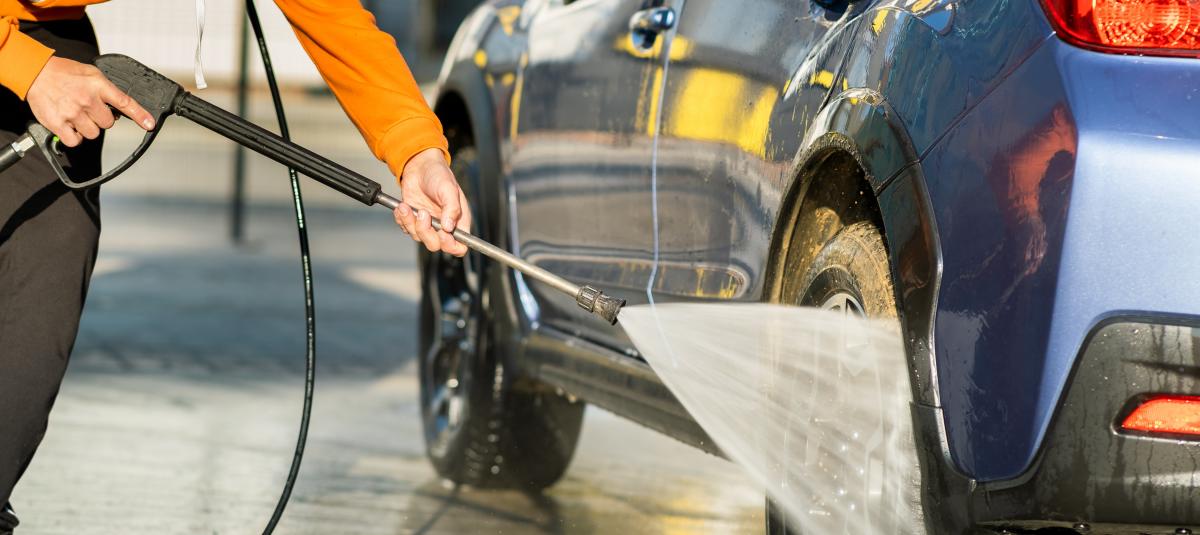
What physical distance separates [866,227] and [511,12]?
8.49 feet

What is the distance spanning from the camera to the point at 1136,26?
8.30 ft

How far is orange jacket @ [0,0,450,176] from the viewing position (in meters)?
3.34

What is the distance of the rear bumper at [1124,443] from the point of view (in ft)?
7.99

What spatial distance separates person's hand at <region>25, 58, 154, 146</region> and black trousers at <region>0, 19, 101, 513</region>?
0.27 metres

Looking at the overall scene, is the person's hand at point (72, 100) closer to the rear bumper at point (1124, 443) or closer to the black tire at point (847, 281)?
the black tire at point (847, 281)

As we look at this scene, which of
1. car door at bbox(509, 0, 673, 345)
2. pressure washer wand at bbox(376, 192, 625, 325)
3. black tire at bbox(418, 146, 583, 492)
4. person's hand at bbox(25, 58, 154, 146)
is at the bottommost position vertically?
black tire at bbox(418, 146, 583, 492)

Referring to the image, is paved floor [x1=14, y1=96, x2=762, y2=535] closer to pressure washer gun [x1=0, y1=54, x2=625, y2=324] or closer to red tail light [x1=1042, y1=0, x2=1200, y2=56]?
pressure washer gun [x1=0, y1=54, x2=625, y2=324]

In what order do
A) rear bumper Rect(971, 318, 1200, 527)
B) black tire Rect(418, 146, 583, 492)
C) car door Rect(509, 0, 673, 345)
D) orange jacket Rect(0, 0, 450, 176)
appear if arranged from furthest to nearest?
black tire Rect(418, 146, 583, 492) < car door Rect(509, 0, 673, 345) < orange jacket Rect(0, 0, 450, 176) < rear bumper Rect(971, 318, 1200, 527)

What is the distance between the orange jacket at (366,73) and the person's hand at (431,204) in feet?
0.11

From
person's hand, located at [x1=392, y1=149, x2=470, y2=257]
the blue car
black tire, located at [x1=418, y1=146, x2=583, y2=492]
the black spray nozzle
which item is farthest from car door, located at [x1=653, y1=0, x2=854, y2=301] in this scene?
black tire, located at [x1=418, y1=146, x2=583, y2=492]

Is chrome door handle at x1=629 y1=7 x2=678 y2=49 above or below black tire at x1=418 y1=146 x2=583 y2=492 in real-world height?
above

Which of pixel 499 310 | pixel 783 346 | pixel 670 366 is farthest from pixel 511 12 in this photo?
pixel 783 346

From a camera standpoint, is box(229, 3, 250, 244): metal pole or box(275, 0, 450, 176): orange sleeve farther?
box(229, 3, 250, 244): metal pole

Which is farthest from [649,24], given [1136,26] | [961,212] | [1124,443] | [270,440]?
[270,440]
